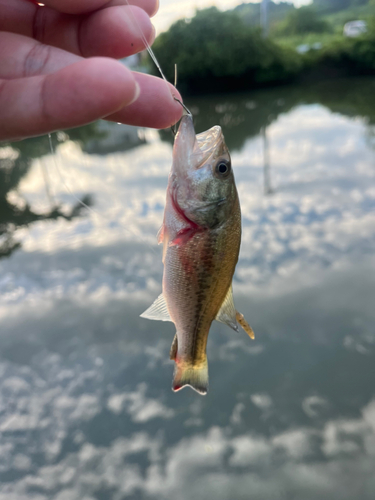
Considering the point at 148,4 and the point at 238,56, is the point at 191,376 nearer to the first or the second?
the point at 148,4

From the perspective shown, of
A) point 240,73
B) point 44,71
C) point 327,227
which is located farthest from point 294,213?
point 240,73

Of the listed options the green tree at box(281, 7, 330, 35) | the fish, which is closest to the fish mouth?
the fish

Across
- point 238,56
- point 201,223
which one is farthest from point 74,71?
point 238,56

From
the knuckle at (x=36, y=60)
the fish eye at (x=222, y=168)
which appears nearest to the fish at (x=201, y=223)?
the fish eye at (x=222, y=168)

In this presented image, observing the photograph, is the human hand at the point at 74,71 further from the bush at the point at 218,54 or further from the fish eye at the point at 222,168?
the bush at the point at 218,54

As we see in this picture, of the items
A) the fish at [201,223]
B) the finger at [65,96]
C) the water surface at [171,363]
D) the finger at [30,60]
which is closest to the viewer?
the finger at [65,96]

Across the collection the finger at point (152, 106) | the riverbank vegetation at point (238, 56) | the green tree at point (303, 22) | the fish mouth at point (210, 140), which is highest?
the finger at point (152, 106)

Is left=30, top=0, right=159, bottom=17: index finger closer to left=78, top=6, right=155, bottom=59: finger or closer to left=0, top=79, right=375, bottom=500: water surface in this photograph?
left=78, top=6, right=155, bottom=59: finger
